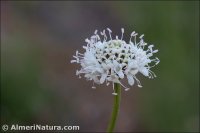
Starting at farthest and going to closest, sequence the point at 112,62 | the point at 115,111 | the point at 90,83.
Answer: the point at 90,83
the point at 112,62
the point at 115,111

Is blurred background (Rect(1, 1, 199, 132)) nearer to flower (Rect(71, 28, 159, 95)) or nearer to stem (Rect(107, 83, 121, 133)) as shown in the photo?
flower (Rect(71, 28, 159, 95))

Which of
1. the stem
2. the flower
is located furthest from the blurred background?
the stem

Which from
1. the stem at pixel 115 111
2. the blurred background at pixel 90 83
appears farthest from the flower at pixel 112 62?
the blurred background at pixel 90 83

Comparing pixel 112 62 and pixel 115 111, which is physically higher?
pixel 112 62

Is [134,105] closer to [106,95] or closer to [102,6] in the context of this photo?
[106,95]

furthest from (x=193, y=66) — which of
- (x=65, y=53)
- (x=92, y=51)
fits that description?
(x=92, y=51)

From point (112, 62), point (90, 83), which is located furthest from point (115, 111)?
point (90, 83)

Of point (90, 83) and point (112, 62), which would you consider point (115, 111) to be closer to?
point (112, 62)

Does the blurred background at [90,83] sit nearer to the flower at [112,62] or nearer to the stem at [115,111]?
the flower at [112,62]
